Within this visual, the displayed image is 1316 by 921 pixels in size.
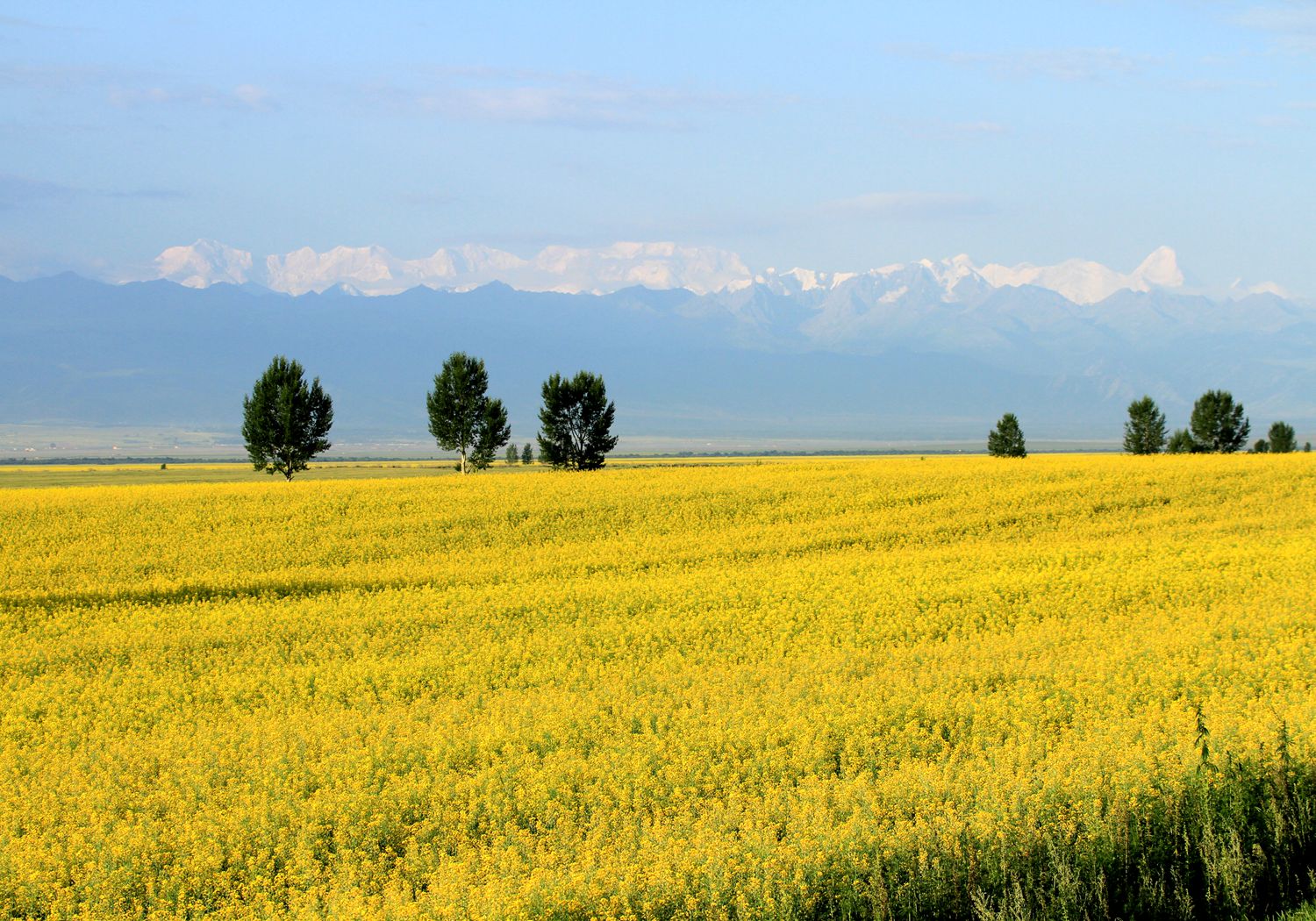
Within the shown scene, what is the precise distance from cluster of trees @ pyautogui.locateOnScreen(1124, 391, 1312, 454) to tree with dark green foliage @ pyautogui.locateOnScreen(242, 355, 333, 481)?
71.9 metres

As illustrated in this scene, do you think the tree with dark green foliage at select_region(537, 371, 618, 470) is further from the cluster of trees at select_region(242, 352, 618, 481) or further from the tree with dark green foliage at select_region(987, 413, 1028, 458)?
the tree with dark green foliage at select_region(987, 413, 1028, 458)

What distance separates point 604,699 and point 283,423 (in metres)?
59.5

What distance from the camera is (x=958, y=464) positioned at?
4119 cm

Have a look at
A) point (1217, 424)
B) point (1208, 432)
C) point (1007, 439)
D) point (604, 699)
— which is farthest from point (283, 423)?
point (1217, 424)

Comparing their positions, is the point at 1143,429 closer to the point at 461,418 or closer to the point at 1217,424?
the point at 1217,424

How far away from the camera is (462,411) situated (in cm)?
7931

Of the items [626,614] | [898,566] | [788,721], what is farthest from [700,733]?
[898,566]

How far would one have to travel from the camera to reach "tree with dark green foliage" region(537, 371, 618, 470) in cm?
7538

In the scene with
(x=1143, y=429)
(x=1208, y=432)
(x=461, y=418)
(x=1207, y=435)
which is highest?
(x=461, y=418)

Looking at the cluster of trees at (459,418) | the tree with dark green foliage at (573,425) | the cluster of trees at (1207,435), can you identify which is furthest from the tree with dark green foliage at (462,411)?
the cluster of trees at (1207,435)

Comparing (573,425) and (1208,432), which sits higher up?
(573,425)

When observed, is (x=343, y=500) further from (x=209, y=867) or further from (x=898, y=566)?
(x=209, y=867)

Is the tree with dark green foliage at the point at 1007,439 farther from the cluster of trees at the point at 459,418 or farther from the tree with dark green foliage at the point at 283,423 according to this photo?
the tree with dark green foliage at the point at 283,423

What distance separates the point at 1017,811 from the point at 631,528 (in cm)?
2182
